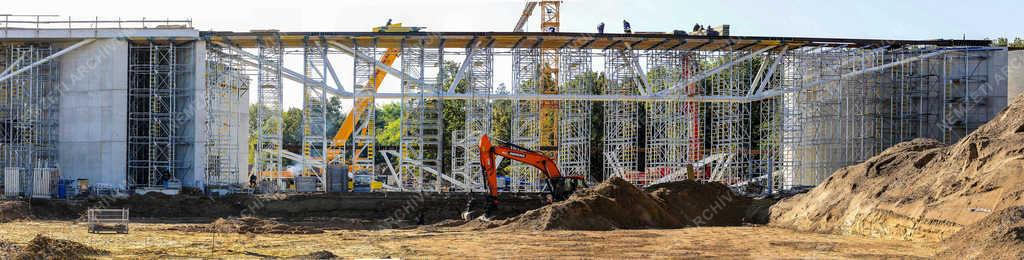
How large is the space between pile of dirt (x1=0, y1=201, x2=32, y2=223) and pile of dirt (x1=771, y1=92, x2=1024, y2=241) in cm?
2275

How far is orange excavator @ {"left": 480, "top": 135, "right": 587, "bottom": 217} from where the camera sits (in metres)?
36.8

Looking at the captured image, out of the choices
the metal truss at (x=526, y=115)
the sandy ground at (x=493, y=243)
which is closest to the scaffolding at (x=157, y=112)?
the sandy ground at (x=493, y=243)

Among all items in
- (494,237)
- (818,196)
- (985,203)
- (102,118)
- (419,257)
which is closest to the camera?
(419,257)

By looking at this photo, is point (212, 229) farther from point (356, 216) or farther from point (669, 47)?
point (669, 47)

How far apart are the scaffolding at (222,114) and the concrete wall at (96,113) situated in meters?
3.07

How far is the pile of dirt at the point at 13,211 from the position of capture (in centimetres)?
3563

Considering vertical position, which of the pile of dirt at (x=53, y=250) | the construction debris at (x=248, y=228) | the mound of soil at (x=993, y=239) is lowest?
the construction debris at (x=248, y=228)

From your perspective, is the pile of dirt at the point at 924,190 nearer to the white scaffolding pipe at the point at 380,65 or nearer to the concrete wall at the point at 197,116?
the white scaffolding pipe at the point at 380,65

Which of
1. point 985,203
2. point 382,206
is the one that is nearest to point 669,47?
point 382,206

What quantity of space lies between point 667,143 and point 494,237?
64.4ft

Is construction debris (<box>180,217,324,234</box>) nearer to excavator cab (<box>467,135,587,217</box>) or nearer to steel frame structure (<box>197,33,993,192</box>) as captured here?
excavator cab (<box>467,135,587,217</box>)

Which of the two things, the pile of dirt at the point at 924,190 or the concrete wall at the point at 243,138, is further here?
the concrete wall at the point at 243,138

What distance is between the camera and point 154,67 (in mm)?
45375

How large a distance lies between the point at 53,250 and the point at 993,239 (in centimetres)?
1657
